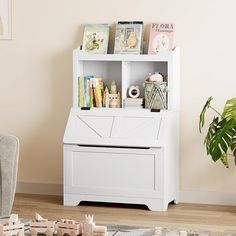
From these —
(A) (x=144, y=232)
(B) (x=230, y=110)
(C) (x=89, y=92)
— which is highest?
(C) (x=89, y=92)

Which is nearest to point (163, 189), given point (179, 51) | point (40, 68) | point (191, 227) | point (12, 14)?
point (191, 227)

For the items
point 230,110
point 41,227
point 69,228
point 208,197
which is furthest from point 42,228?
point 208,197

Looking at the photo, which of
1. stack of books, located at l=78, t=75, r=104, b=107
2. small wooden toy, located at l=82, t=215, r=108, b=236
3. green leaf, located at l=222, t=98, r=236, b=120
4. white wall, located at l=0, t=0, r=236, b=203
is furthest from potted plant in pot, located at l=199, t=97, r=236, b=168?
small wooden toy, located at l=82, t=215, r=108, b=236

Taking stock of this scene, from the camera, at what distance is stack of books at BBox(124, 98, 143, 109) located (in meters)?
5.32

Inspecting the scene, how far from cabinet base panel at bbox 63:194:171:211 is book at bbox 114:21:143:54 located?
1096 millimetres

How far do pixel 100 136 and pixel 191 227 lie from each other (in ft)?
3.23

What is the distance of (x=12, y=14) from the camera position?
5.71m

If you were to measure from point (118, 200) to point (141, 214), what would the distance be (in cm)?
24

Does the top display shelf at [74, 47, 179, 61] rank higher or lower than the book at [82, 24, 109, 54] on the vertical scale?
lower

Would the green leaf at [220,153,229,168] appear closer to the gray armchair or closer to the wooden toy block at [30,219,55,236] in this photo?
the gray armchair

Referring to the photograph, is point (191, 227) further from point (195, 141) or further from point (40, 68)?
point (40, 68)

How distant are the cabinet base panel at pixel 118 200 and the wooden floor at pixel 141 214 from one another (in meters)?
0.05

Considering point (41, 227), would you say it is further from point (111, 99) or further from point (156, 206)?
point (111, 99)

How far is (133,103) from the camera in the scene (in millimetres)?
5336
